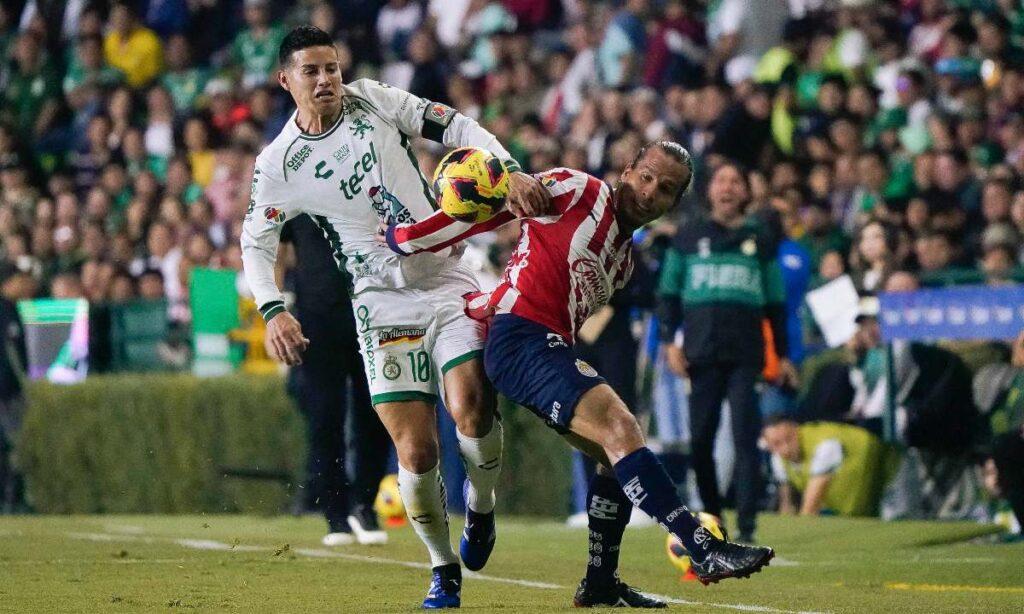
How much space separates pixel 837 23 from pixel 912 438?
519 centimetres

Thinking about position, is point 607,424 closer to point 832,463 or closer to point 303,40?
point 303,40

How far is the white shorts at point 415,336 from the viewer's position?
805 cm

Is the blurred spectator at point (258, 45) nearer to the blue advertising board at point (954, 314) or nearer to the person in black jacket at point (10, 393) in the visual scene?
the person in black jacket at point (10, 393)

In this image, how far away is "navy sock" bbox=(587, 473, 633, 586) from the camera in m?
7.61

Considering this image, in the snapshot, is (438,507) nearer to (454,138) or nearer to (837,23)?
(454,138)

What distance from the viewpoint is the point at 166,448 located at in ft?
55.1

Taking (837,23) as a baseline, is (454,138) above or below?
below

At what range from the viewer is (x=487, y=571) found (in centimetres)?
984

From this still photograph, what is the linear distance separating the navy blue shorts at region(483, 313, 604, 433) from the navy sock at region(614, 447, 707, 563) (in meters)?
0.32

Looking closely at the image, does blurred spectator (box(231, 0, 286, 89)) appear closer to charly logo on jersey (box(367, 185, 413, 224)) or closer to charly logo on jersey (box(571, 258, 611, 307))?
charly logo on jersey (box(367, 185, 413, 224))

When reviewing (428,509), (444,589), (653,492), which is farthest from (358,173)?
(653,492)

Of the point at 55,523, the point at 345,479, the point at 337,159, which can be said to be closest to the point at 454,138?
the point at 337,159

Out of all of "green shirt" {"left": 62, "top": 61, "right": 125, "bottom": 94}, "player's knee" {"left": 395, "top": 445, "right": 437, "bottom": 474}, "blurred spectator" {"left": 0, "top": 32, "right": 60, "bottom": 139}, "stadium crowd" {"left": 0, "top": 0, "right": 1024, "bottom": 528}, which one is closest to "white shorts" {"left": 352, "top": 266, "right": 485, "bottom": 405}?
"player's knee" {"left": 395, "top": 445, "right": 437, "bottom": 474}

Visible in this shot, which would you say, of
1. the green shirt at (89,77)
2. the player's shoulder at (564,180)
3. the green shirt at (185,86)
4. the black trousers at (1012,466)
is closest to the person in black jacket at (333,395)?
the black trousers at (1012,466)
